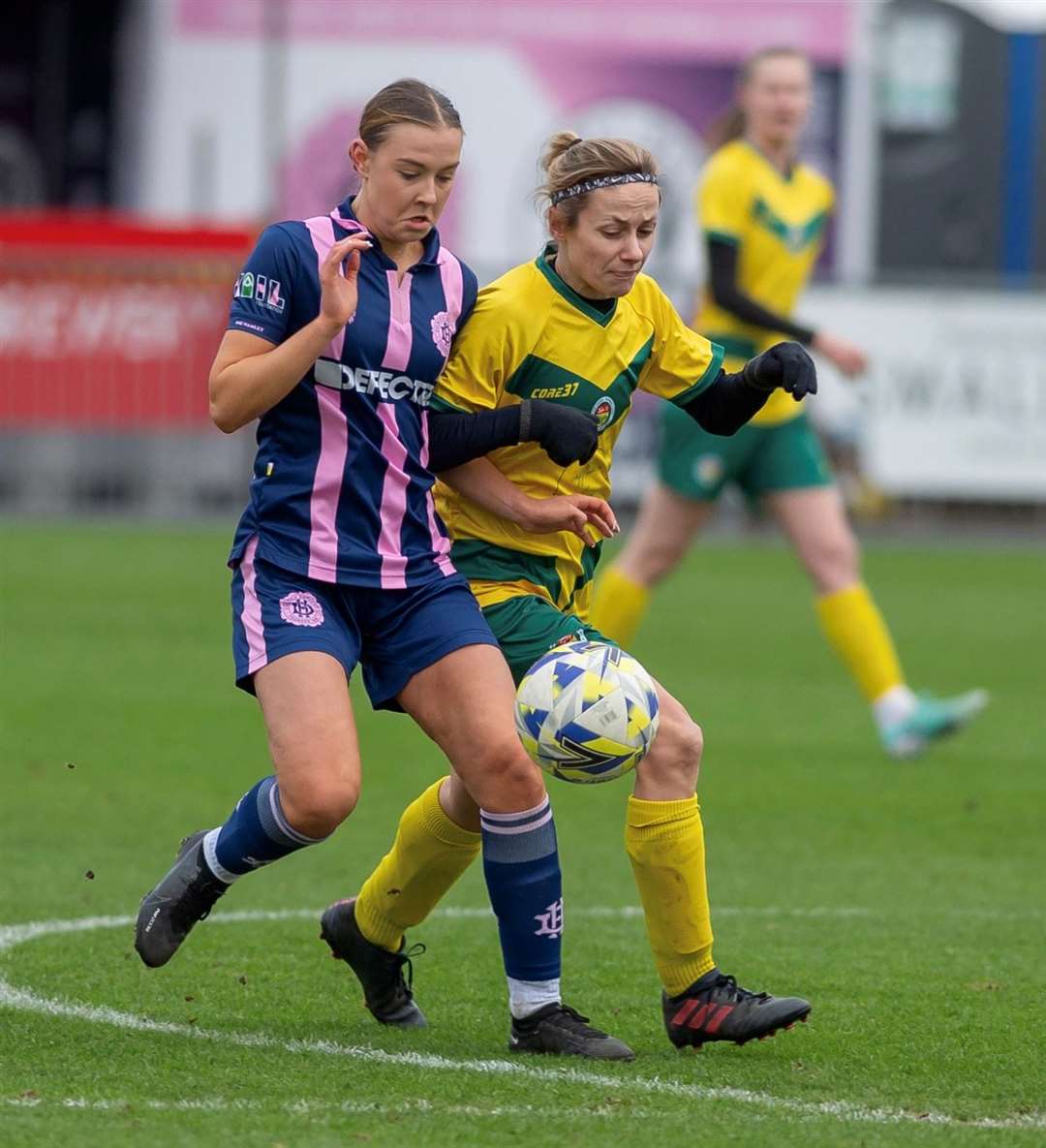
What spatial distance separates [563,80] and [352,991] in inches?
709

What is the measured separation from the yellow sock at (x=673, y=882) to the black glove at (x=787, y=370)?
94cm

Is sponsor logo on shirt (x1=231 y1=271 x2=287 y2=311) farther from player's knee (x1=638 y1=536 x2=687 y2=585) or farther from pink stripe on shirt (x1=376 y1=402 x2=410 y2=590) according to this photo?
player's knee (x1=638 y1=536 x2=687 y2=585)

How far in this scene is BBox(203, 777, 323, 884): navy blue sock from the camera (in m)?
5.15

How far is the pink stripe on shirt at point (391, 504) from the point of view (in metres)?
5.23

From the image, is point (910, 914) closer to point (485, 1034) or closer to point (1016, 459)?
point (485, 1034)

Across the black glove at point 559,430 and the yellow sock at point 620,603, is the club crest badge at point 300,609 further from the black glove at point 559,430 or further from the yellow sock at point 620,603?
the yellow sock at point 620,603

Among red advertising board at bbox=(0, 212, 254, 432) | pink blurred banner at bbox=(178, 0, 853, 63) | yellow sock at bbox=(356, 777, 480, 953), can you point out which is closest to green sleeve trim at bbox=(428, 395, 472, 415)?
yellow sock at bbox=(356, 777, 480, 953)

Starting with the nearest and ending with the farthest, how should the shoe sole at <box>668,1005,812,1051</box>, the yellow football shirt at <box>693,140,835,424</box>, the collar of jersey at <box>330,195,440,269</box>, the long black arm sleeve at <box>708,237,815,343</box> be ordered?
the shoe sole at <box>668,1005,812,1051</box> < the collar of jersey at <box>330,195,440,269</box> < the long black arm sleeve at <box>708,237,815,343</box> < the yellow football shirt at <box>693,140,835,424</box>

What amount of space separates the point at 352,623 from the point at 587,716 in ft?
2.00

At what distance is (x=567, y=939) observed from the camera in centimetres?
635

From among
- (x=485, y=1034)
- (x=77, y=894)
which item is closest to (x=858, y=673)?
(x=77, y=894)

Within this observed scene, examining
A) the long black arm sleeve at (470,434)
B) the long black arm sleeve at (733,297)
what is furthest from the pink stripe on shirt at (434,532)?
the long black arm sleeve at (733,297)

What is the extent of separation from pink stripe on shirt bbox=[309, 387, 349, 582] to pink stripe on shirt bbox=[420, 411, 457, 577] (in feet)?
0.66

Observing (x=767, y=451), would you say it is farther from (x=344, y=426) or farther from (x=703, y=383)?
(x=344, y=426)
